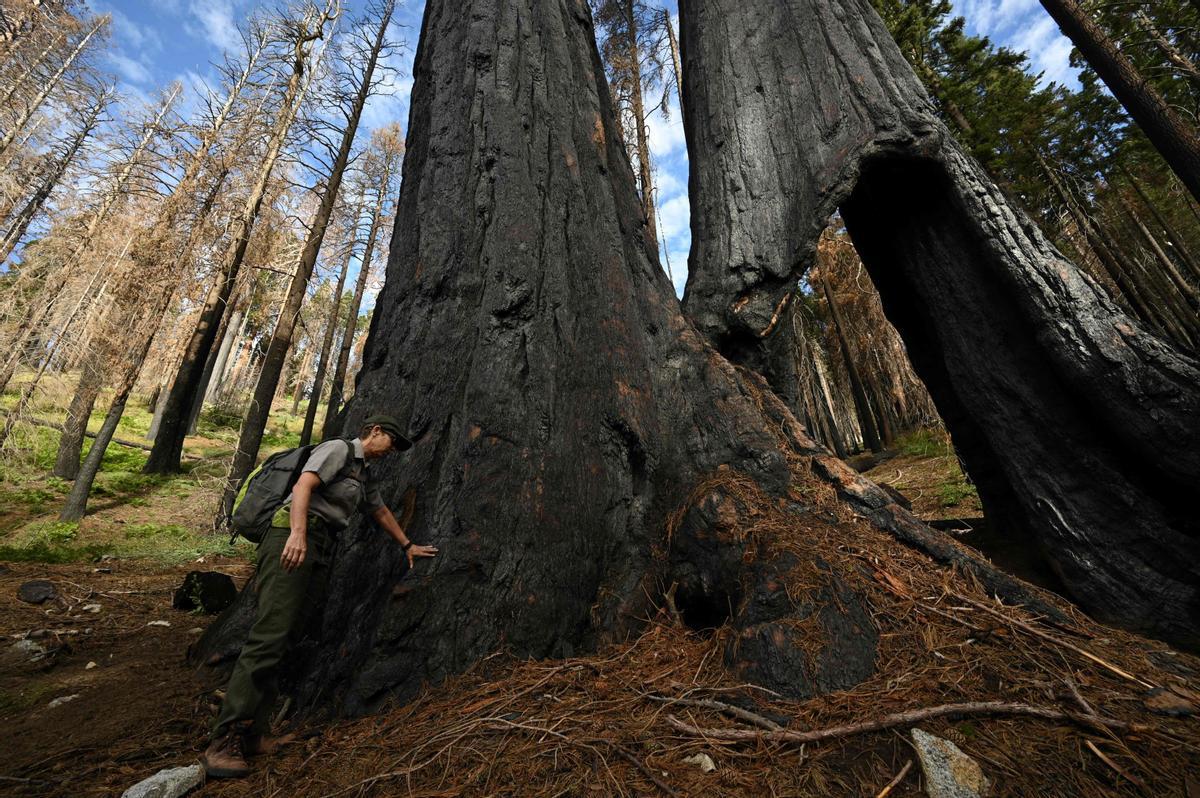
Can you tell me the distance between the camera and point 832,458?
137 inches

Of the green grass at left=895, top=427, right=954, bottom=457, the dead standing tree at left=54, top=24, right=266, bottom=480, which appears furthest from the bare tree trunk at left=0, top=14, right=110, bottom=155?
the green grass at left=895, top=427, right=954, bottom=457

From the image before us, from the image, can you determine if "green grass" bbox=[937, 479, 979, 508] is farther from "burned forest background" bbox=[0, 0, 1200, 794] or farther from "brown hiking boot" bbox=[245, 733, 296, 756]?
"brown hiking boot" bbox=[245, 733, 296, 756]

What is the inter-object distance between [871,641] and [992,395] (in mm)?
2982

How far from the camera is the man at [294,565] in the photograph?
7.08ft

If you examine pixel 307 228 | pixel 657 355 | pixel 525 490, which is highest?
pixel 307 228

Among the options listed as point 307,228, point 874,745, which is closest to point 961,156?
point 874,745

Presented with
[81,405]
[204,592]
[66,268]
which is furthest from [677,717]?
[66,268]

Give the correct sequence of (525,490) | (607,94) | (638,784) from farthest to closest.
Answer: (607,94), (525,490), (638,784)

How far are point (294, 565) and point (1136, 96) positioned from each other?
12.1 m

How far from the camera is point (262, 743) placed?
2182 millimetres

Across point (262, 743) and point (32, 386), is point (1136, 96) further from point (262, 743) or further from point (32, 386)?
point (32, 386)

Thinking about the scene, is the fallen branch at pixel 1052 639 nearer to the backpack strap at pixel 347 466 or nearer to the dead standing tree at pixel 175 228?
the backpack strap at pixel 347 466

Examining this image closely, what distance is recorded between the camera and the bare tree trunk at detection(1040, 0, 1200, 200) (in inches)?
270

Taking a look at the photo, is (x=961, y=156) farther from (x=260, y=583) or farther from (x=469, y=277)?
(x=260, y=583)
